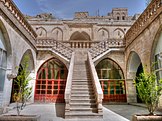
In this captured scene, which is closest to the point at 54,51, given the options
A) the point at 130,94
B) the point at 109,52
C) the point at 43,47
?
the point at 43,47

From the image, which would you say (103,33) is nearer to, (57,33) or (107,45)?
(57,33)

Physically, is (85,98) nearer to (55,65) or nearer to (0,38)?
(0,38)

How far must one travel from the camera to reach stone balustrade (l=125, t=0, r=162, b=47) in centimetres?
713

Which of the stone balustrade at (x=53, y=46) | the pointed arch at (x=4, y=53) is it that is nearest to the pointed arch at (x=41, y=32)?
the stone balustrade at (x=53, y=46)

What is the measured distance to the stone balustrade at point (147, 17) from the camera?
713 centimetres

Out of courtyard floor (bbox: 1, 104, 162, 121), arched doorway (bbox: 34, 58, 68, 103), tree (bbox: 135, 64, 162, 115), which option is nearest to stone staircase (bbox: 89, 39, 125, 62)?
arched doorway (bbox: 34, 58, 68, 103)

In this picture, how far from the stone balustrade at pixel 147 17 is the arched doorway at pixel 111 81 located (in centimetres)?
282

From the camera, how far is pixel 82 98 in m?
6.59

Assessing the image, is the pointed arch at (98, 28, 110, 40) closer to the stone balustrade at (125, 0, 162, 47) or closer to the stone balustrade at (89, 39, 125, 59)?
the stone balustrade at (89, 39, 125, 59)

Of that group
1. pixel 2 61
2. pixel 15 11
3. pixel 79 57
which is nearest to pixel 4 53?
pixel 2 61

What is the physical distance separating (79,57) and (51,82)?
3.32 metres

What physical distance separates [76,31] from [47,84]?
8747 mm

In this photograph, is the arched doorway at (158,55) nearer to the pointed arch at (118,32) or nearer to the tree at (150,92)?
the tree at (150,92)

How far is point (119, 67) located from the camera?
12609 mm
